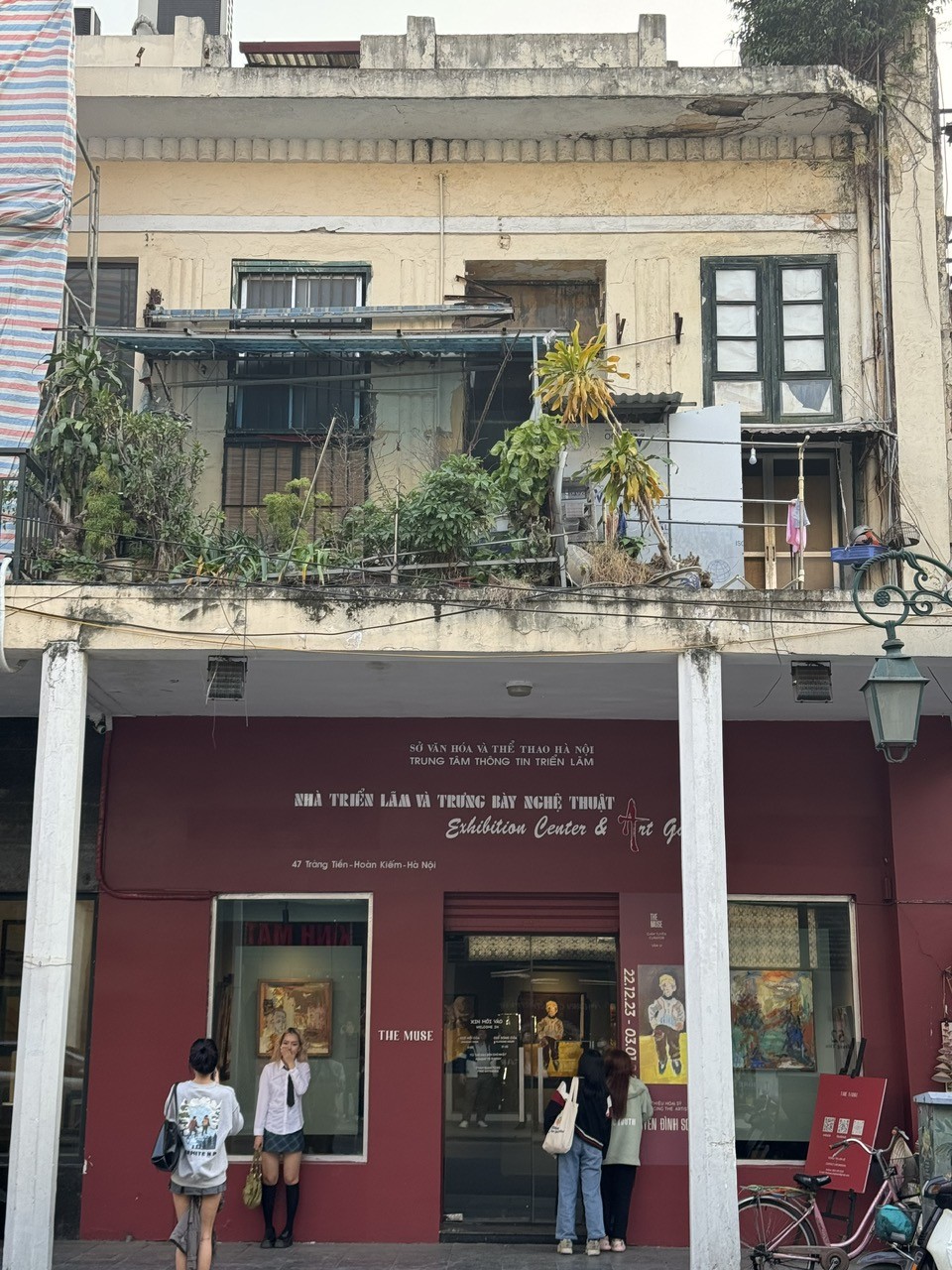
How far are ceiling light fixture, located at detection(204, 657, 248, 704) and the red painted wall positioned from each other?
232 cm

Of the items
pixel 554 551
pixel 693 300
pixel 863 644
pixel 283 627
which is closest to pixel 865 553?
pixel 863 644

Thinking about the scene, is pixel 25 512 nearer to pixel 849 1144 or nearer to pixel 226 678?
pixel 226 678

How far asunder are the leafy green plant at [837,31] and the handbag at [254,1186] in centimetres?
1160

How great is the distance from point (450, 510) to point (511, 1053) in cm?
505

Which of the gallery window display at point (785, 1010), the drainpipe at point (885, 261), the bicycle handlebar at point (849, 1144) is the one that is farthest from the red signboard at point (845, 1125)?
A: the drainpipe at point (885, 261)

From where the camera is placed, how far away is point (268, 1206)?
39.5 feet

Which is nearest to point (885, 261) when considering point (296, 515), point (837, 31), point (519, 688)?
point (837, 31)

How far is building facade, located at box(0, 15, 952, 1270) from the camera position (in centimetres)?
1249

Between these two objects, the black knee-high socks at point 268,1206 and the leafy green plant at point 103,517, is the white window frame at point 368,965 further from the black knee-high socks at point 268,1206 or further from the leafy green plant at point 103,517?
the leafy green plant at point 103,517

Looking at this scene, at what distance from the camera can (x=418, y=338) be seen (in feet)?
42.8

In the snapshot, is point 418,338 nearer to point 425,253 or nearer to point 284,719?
point 425,253

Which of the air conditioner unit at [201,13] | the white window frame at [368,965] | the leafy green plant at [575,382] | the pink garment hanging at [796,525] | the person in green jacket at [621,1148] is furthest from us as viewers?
the air conditioner unit at [201,13]

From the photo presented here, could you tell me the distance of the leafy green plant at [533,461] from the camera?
37.1ft

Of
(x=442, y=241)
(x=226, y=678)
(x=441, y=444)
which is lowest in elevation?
(x=226, y=678)
